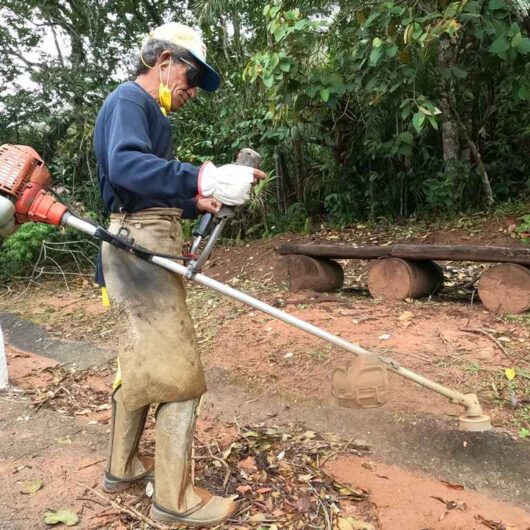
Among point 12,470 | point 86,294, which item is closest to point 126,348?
point 12,470

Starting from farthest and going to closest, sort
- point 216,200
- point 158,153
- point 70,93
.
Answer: point 70,93 → point 158,153 → point 216,200

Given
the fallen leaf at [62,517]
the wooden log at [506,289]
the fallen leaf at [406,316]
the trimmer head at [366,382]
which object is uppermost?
the trimmer head at [366,382]

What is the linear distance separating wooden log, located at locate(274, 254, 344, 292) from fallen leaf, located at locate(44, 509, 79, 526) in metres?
3.61

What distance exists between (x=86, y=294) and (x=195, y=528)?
6100 millimetres

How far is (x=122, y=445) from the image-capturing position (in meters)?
2.65

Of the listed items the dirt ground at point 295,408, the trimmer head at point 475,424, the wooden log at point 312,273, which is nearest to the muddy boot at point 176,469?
the dirt ground at point 295,408

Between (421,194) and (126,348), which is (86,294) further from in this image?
(126,348)

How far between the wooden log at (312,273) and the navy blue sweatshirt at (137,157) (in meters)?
3.35

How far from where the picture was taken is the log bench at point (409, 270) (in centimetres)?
449

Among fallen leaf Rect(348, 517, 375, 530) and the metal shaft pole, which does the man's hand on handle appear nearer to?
the metal shaft pole

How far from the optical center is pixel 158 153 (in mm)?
2383

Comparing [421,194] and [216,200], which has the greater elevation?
[216,200]

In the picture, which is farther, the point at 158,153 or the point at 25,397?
the point at 25,397

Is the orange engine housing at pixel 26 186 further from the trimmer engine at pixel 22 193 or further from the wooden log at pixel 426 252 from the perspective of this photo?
the wooden log at pixel 426 252
